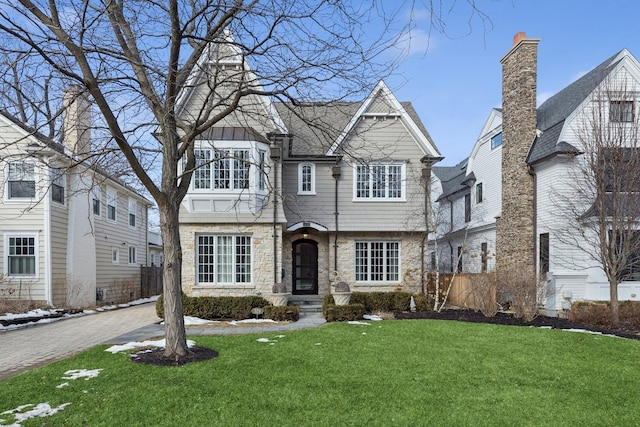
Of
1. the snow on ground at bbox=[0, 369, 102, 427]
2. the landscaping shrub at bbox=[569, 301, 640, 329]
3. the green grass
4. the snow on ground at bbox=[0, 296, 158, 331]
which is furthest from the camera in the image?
the snow on ground at bbox=[0, 296, 158, 331]

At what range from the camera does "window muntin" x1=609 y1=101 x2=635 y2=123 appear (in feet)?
42.8

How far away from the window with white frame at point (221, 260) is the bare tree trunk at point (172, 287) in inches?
266

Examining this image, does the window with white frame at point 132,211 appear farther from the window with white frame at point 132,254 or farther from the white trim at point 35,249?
the white trim at point 35,249

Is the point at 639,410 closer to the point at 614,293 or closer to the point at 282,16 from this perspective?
the point at 282,16

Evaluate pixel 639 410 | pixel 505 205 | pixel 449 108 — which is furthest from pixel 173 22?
pixel 505 205

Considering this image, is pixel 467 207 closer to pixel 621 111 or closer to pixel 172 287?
pixel 621 111

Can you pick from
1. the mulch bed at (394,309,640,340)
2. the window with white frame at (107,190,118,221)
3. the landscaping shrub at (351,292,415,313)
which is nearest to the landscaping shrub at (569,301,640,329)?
the mulch bed at (394,309,640,340)

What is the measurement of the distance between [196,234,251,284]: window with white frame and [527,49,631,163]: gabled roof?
35.6 ft

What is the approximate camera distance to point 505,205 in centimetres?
1722

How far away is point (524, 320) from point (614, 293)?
2.66 metres

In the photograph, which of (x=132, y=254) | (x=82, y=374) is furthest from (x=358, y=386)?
(x=132, y=254)

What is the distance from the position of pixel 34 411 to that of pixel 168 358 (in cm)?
235

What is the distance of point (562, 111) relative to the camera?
1567 cm

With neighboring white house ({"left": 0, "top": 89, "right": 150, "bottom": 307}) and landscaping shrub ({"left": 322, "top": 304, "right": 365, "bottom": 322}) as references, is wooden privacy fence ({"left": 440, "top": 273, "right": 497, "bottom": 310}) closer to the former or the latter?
landscaping shrub ({"left": 322, "top": 304, "right": 365, "bottom": 322})
